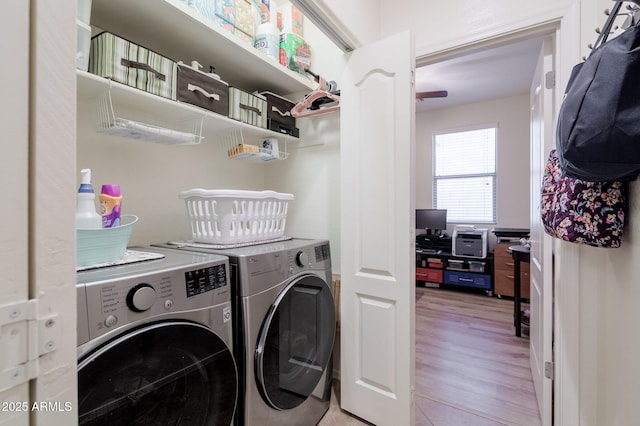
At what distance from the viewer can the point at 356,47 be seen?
156 centimetres

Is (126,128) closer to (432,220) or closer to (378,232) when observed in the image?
(378,232)

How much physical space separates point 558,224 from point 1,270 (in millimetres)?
1483

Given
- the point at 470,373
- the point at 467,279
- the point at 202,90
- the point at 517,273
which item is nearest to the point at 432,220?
the point at 467,279

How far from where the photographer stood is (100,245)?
3.00 feet

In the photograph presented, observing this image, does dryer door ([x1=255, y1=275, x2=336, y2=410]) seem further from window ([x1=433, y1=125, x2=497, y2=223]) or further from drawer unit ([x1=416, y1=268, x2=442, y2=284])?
window ([x1=433, y1=125, x2=497, y2=223])

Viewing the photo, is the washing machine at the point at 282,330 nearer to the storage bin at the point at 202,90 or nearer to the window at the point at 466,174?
the storage bin at the point at 202,90

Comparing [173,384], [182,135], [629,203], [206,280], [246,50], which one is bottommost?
[173,384]

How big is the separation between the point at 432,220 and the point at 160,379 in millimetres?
4397

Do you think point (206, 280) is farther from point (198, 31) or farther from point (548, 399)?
point (548, 399)

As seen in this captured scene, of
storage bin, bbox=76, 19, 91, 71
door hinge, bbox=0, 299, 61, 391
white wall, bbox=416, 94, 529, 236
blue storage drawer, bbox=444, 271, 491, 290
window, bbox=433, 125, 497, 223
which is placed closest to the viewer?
door hinge, bbox=0, 299, 61, 391

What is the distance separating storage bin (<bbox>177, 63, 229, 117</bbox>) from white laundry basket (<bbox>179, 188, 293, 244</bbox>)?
42 cm

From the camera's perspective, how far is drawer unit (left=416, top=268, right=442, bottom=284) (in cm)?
425

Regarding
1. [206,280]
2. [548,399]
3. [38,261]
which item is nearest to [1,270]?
[38,261]

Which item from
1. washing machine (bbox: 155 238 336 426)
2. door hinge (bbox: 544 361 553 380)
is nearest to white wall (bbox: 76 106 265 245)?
washing machine (bbox: 155 238 336 426)
